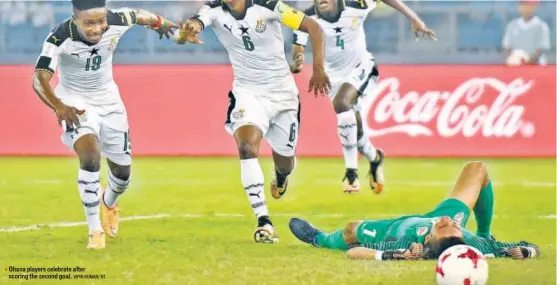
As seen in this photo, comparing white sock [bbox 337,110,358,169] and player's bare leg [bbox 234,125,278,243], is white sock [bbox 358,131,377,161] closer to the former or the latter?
white sock [bbox 337,110,358,169]

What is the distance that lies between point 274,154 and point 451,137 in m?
5.07

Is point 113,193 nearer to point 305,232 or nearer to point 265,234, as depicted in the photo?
point 265,234

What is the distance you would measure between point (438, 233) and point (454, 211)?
1.33ft

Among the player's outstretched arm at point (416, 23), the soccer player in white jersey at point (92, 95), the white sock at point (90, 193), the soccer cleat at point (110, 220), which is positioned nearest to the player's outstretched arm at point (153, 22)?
the soccer player in white jersey at point (92, 95)

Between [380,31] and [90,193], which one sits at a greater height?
[90,193]

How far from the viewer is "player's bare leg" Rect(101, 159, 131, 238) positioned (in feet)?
25.7

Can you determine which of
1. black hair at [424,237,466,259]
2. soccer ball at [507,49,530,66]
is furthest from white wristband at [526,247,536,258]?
soccer ball at [507,49,530,66]

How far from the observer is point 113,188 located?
7.98m

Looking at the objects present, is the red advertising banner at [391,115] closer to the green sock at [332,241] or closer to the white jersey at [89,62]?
the white jersey at [89,62]

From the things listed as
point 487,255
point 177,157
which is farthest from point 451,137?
point 487,255

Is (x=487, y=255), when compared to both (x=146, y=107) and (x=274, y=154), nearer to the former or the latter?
(x=274, y=154)

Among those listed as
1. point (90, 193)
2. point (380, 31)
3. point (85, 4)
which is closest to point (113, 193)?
point (90, 193)

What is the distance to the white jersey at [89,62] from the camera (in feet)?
23.6

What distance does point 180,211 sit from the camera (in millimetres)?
9367
